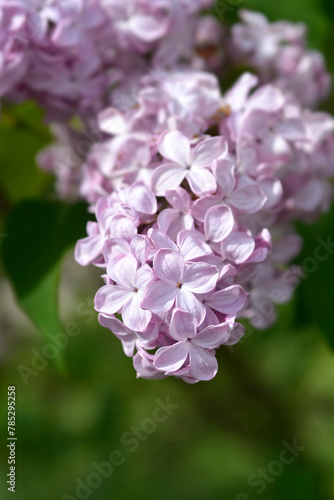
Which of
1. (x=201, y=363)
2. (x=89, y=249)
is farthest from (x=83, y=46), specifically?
(x=201, y=363)

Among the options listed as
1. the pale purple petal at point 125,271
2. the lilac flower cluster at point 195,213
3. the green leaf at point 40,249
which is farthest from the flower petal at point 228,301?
Result: the green leaf at point 40,249

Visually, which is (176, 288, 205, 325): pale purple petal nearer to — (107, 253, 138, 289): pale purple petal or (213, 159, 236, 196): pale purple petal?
(107, 253, 138, 289): pale purple petal

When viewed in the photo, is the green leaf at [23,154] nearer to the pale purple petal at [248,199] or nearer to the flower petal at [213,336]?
the pale purple petal at [248,199]

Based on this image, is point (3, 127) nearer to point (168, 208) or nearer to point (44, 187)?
point (44, 187)

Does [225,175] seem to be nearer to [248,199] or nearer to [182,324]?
[248,199]

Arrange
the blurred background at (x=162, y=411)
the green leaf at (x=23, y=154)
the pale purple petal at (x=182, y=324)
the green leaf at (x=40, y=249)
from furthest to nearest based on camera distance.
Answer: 1. the blurred background at (x=162, y=411)
2. the green leaf at (x=23, y=154)
3. the green leaf at (x=40, y=249)
4. the pale purple petal at (x=182, y=324)

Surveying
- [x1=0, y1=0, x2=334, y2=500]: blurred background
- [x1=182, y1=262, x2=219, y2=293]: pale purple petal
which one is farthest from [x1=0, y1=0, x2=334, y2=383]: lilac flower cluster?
[x1=0, y1=0, x2=334, y2=500]: blurred background
